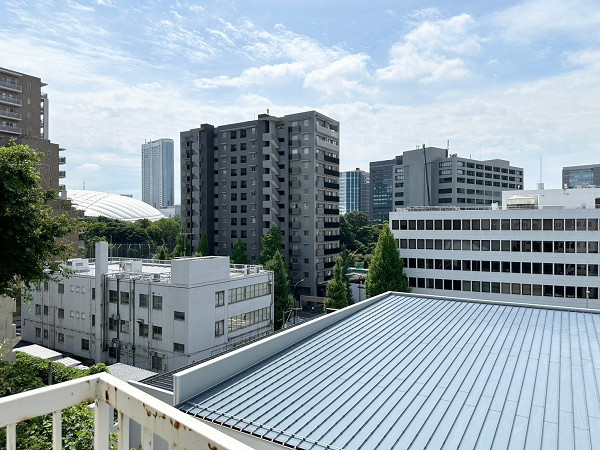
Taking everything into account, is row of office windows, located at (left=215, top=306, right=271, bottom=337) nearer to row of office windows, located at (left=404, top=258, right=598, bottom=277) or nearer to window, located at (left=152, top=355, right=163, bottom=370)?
window, located at (left=152, top=355, right=163, bottom=370)

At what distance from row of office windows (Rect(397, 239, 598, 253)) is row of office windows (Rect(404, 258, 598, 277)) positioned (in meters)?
1.47

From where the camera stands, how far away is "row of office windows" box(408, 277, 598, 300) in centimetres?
4400

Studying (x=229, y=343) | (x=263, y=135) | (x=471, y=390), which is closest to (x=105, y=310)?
(x=229, y=343)

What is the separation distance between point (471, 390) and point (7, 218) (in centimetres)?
2168

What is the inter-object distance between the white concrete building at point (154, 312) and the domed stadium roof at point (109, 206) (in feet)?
399

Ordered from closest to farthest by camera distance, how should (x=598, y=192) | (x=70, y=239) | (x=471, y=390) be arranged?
1. (x=471, y=390)
2. (x=598, y=192)
3. (x=70, y=239)

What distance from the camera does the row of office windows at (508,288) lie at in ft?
144

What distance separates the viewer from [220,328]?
Answer: 3653 cm

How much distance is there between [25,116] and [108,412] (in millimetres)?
→ 83483

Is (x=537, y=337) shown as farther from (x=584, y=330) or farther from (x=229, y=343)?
(x=229, y=343)

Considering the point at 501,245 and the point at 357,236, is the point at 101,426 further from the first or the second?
the point at 357,236

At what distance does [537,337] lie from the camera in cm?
1844

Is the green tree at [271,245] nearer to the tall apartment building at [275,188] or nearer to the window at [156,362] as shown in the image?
the tall apartment building at [275,188]

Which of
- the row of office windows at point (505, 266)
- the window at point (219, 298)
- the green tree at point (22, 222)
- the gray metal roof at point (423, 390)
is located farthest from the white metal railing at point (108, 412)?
the row of office windows at point (505, 266)
